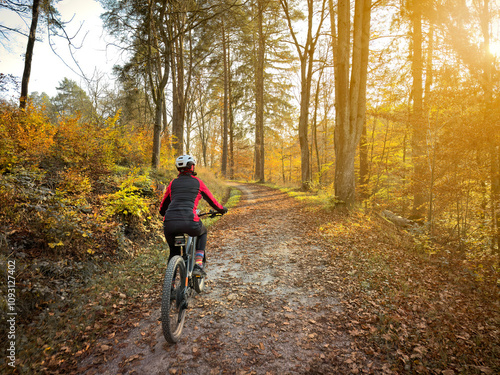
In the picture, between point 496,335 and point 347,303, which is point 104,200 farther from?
point 496,335

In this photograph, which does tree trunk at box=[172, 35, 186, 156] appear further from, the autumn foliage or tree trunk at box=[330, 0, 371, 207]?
tree trunk at box=[330, 0, 371, 207]

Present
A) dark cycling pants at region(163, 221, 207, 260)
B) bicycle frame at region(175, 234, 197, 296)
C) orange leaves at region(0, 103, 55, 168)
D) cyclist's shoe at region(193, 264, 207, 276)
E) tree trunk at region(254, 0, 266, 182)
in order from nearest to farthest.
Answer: dark cycling pants at region(163, 221, 207, 260), bicycle frame at region(175, 234, 197, 296), cyclist's shoe at region(193, 264, 207, 276), orange leaves at region(0, 103, 55, 168), tree trunk at region(254, 0, 266, 182)

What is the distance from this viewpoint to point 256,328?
139 inches

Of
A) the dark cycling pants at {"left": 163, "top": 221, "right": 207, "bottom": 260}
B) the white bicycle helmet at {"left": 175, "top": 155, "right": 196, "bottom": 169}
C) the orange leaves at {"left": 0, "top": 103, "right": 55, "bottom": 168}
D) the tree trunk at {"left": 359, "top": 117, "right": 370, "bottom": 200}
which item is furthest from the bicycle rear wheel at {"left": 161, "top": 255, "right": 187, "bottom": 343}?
the tree trunk at {"left": 359, "top": 117, "right": 370, "bottom": 200}

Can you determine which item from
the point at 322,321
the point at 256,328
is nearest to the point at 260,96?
the point at 322,321

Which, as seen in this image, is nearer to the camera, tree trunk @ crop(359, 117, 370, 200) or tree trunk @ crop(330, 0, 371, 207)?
tree trunk @ crop(330, 0, 371, 207)

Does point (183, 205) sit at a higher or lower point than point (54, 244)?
higher

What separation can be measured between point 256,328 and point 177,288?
132cm

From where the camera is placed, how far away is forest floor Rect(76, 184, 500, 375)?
291cm

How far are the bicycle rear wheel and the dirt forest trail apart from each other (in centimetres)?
22

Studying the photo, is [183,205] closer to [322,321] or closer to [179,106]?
[322,321]

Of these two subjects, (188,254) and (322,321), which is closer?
(322,321)

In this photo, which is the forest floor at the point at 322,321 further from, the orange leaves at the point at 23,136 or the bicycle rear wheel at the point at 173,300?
the orange leaves at the point at 23,136

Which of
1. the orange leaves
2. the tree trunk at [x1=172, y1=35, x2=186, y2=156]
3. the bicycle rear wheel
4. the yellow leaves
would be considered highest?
the tree trunk at [x1=172, y1=35, x2=186, y2=156]
